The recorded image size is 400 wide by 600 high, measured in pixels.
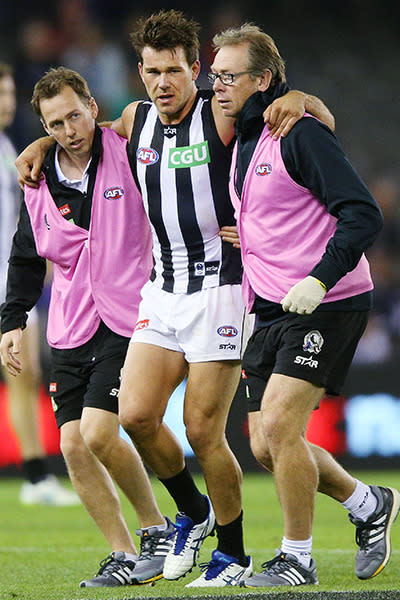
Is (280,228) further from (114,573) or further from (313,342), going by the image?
(114,573)

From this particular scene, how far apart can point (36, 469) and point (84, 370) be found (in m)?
3.35

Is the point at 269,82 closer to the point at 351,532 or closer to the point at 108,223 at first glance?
the point at 108,223

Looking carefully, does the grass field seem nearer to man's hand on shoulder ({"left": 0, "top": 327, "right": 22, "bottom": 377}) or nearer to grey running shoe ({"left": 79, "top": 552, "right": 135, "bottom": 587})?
grey running shoe ({"left": 79, "top": 552, "right": 135, "bottom": 587})

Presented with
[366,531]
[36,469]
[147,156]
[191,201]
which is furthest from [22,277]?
[36,469]

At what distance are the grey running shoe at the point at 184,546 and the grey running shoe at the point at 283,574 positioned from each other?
15.8 inches

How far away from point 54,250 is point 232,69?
1245 millimetres

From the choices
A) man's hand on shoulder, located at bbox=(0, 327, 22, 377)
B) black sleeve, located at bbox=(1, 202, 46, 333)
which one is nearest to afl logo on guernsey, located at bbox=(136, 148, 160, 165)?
black sleeve, located at bbox=(1, 202, 46, 333)

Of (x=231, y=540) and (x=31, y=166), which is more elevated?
(x=31, y=166)

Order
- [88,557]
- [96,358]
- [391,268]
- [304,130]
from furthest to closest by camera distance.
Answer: [391,268] < [88,557] < [96,358] < [304,130]

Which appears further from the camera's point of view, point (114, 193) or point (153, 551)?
point (114, 193)

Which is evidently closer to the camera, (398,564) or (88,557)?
(398,564)

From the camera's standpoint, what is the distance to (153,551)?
5.00 m

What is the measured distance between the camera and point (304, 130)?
449cm

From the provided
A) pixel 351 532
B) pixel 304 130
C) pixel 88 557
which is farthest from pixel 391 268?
pixel 304 130
